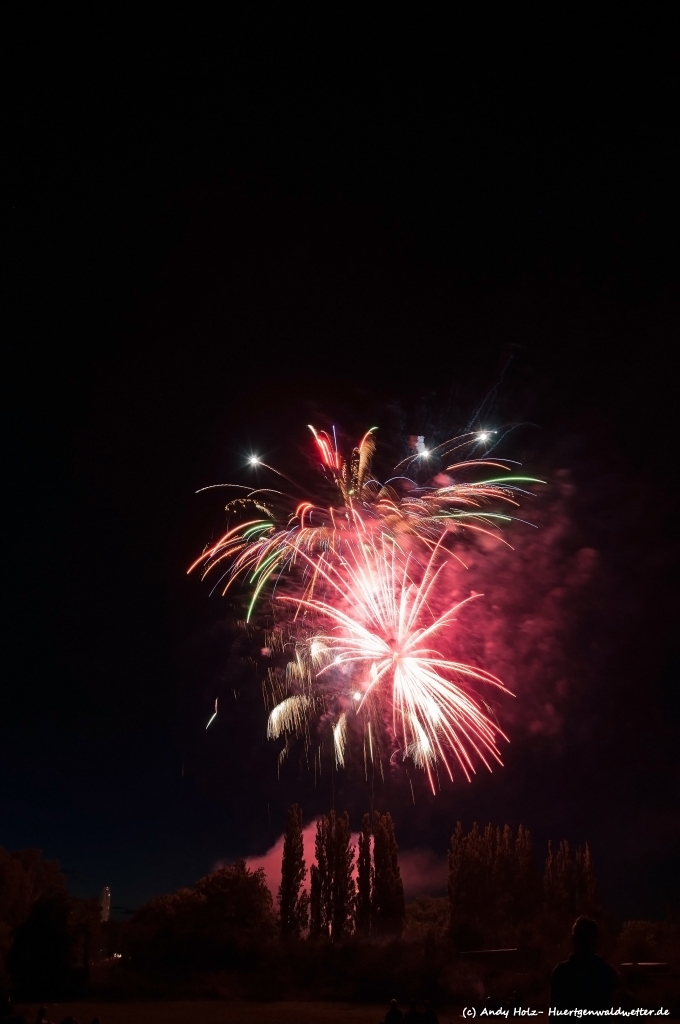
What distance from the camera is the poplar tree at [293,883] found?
38.2 metres

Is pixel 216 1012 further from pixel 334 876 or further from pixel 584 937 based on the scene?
pixel 584 937

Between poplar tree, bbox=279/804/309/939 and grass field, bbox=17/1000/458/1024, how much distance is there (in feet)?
30.2

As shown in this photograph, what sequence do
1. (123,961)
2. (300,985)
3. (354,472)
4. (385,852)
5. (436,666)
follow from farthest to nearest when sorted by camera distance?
(385,852), (123,961), (300,985), (436,666), (354,472)

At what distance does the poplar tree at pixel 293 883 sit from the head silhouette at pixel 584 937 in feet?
119

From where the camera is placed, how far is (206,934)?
3397 cm

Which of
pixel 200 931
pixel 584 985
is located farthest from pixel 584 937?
pixel 200 931

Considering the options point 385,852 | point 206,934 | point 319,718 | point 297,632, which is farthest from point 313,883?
point 297,632

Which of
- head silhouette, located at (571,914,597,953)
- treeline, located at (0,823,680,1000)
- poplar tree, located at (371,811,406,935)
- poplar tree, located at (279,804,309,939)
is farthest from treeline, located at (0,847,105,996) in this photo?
head silhouette, located at (571,914,597,953)

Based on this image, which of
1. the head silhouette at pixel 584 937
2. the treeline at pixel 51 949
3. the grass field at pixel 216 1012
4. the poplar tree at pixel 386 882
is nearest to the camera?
the head silhouette at pixel 584 937

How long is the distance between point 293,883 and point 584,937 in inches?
1521

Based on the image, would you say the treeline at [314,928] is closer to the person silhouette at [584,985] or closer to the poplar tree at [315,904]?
the poplar tree at [315,904]

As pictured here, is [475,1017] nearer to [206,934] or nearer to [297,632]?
[297,632]

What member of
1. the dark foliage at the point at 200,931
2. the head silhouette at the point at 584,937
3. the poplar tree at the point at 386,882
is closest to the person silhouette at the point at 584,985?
the head silhouette at the point at 584,937

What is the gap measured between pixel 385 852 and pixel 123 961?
1270 cm
